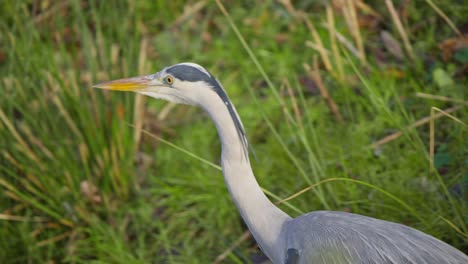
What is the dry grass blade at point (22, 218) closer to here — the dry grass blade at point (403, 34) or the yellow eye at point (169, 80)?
the yellow eye at point (169, 80)

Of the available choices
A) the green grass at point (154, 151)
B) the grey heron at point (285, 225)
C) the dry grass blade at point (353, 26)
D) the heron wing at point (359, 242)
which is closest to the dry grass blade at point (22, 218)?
the green grass at point (154, 151)

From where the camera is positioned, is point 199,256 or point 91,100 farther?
point 91,100

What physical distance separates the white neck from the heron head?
0.10 ft

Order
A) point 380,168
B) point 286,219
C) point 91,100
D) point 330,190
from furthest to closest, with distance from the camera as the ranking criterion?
point 91,100, point 380,168, point 330,190, point 286,219

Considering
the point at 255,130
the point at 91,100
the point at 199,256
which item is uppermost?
the point at 91,100

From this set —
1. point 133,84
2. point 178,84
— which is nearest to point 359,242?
point 178,84

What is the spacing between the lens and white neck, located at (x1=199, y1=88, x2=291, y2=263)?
204 centimetres

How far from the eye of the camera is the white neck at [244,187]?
204 cm

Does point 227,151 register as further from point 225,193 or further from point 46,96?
point 46,96

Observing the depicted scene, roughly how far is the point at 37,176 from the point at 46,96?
38 cm

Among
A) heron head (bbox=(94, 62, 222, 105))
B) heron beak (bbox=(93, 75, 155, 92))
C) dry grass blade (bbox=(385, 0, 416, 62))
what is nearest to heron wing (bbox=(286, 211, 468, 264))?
heron head (bbox=(94, 62, 222, 105))

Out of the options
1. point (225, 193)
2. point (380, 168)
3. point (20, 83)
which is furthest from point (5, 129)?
point (380, 168)

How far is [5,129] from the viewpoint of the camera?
3043mm

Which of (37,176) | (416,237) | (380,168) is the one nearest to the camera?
(416,237)
